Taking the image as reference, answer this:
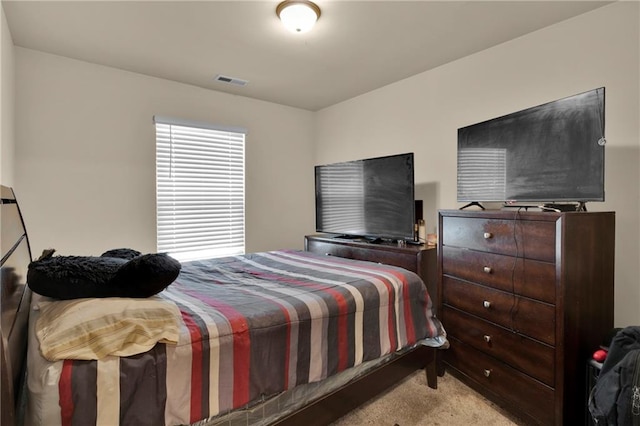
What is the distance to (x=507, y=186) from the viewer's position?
2.07 metres

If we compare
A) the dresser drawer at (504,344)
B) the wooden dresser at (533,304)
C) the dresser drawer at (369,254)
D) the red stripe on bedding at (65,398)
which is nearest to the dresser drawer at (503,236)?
the wooden dresser at (533,304)

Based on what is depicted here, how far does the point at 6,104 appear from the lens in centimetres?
221

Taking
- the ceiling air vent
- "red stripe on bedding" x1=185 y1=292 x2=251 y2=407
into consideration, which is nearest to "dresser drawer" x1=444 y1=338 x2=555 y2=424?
"red stripe on bedding" x1=185 y1=292 x2=251 y2=407

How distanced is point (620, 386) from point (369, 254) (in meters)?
1.77

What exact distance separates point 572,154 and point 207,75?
295cm

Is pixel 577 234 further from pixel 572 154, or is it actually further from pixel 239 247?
pixel 239 247

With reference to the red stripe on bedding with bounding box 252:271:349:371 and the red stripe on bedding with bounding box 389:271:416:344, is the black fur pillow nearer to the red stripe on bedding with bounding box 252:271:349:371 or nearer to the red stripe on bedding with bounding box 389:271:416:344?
the red stripe on bedding with bounding box 252:271:349:371

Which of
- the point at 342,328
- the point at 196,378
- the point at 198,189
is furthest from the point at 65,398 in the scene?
the point at 198,189

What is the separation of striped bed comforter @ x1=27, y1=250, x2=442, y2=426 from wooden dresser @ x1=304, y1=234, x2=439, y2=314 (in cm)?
41

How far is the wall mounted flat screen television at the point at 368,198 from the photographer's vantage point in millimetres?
2740

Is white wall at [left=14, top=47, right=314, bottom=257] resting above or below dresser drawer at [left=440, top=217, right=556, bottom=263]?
above

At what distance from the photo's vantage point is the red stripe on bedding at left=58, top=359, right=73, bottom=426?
92 cm

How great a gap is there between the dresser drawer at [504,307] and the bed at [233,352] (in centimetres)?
27

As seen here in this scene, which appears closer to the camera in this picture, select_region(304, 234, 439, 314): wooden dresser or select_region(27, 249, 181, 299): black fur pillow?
select_region(27, 249, 181, 299): black fur pillow
